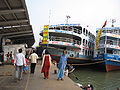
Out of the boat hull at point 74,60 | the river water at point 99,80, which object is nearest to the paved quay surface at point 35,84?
the river water at point 99,80

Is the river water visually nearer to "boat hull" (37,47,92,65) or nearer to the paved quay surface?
"boat hull" (37,47,92,65)

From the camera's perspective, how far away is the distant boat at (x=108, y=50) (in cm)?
1995

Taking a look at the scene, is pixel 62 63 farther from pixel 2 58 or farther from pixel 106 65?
pixel 106 65

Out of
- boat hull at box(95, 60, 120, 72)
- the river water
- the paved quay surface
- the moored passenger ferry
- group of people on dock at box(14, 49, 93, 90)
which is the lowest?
the river water

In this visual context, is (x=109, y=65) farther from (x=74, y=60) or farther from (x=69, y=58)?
(x=69, y=58)

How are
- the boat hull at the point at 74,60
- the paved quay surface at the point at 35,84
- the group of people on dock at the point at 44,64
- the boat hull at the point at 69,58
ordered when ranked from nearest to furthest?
the paved quay surface at the point at 35,84, the group of people on dock at the point at 44,64, the boat hull at the point at 69,58, the boat hull at the point at 74,60

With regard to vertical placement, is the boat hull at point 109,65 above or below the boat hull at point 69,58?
below

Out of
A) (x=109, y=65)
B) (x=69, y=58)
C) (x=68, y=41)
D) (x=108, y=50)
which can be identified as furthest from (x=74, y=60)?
(x=108, y=50)

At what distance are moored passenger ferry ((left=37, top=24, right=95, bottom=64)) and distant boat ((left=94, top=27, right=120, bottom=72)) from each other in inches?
86.4

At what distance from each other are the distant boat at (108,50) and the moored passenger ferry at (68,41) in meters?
2.20

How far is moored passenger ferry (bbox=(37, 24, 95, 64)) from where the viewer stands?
19406 millimetres

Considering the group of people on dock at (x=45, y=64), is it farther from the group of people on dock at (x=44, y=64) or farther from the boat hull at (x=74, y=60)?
the boat hull at (x=74, y=60)

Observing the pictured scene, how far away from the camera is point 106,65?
65.6 ft

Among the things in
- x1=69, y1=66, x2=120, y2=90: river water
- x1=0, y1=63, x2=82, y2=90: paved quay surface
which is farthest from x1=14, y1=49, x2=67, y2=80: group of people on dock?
x1=69, y1=66, x2=120, y2=90: river water
